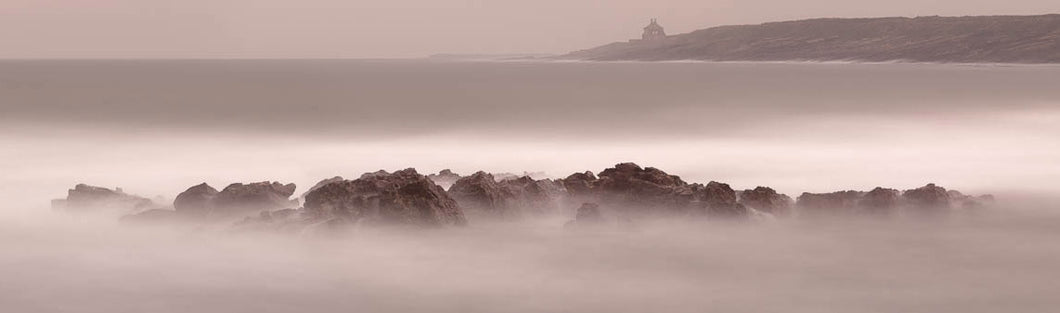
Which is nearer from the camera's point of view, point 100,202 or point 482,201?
point 482,201

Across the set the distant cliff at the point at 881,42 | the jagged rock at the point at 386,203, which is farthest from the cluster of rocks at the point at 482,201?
the distant cliff at the point at 881,42

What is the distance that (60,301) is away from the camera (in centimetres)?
969

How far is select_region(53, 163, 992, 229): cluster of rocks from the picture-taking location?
12438 millimetres

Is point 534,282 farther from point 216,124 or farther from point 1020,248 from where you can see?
point 216,124

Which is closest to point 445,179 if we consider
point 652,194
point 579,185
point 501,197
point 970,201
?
point 579,185

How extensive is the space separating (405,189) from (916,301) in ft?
16.2

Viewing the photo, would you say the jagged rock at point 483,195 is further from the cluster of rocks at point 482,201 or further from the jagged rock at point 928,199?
the jagged rock at point 928,199

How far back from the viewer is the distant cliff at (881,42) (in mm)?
134875

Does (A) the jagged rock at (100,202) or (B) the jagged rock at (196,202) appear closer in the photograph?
(B) the jagged rock at (196,202)

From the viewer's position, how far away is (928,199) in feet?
A: 46.4

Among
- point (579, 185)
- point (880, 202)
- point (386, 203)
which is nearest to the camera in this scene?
point (386, 203)

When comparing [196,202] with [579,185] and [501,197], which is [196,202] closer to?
[501,197]

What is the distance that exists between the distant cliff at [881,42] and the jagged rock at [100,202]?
118 metres

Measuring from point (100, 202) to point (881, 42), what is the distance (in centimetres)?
15056
